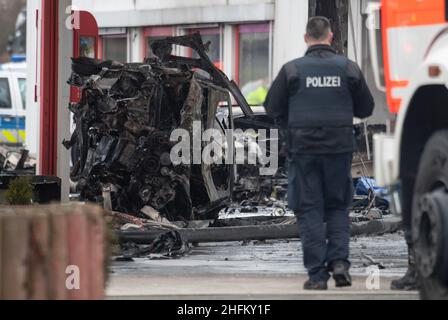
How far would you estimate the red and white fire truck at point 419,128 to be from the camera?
6.97 m

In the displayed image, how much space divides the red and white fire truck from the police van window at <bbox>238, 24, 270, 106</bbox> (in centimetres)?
2251

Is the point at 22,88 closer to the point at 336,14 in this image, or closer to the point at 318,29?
the point at 336,14

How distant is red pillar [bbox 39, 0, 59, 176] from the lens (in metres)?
15.4

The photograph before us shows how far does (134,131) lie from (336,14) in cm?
365

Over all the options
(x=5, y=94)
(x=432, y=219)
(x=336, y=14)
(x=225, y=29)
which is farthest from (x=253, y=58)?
(x=432, y=219)

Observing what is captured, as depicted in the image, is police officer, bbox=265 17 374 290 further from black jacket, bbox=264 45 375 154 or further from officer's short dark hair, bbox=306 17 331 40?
officer's short dark hair, bbox=306 17 331 40

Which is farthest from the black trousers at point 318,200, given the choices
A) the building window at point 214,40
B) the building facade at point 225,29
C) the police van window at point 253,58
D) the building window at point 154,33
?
the building window at point 154,33

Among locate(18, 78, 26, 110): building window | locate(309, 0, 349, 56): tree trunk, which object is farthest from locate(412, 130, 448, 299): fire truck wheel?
locate(18, 78, 26, 110): building window

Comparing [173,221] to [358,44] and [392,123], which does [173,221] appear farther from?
[358,44]

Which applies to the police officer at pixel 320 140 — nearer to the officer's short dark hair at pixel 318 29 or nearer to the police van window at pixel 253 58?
the officer's short dark hair at pixel 318 29

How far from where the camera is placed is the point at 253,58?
31484 mm

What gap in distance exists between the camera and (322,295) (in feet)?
28.6
